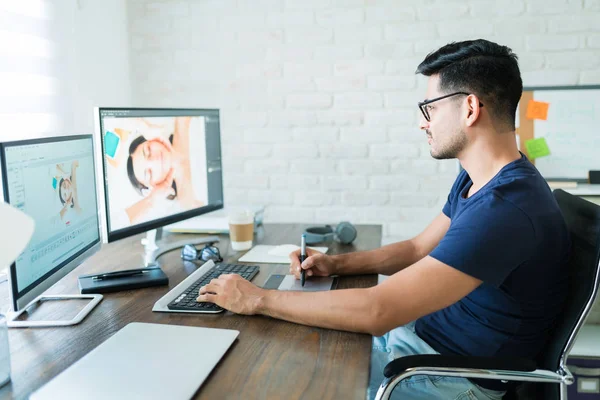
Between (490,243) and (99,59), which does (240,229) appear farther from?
(99,59)

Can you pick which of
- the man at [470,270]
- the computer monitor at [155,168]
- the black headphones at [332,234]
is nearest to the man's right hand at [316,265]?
the man at [470,270]

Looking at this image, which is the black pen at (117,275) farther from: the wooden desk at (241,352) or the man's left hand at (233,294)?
the man's left hand at (233,294)

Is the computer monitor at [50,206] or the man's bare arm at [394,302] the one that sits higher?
the computer monitor at [50,206]

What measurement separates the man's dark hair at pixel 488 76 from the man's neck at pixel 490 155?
0.05 meters

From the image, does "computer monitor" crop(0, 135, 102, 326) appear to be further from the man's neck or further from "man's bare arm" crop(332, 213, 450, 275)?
the man's neck

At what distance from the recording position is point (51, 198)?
126 cm

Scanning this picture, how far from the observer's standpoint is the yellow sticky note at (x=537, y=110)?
2.51 m

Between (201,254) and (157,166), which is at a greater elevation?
(157,166)

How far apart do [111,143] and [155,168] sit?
210mm

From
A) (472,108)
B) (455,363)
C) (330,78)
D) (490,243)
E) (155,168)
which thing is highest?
(330,78)

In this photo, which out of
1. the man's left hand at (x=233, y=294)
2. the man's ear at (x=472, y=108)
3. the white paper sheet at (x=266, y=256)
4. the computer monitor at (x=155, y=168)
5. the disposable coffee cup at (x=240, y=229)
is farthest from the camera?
the disposable coffee cup at (x=240, y=229)

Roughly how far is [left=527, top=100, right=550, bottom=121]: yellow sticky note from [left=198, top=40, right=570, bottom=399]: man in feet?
3.72

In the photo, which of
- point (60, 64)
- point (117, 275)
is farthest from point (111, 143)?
point (60, 64)

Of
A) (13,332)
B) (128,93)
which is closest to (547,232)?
(13,332)
